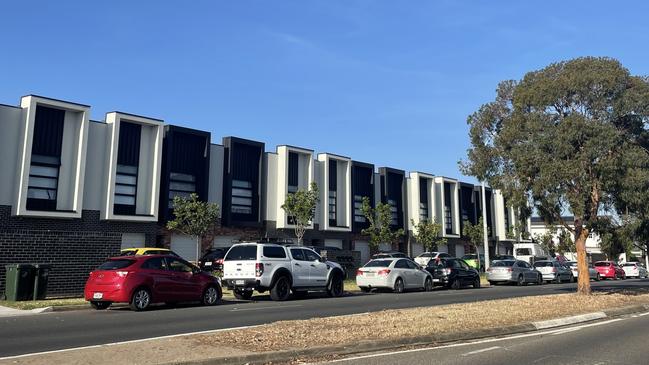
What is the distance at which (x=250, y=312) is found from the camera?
15.6 metres

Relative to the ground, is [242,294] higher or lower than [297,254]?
lower

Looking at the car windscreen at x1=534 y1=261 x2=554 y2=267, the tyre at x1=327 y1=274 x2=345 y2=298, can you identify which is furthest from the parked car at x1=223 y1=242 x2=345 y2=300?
the car windscreen at x1=534 y1=261 x2=554 y2=267

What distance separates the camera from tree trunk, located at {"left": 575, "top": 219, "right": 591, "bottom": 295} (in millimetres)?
20703

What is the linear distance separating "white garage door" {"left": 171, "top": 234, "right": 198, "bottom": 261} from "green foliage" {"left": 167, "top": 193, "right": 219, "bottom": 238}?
202cm

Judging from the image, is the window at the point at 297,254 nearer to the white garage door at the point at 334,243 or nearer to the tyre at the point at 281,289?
the tyre at the point at 281,289

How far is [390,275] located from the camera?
78.2 feet

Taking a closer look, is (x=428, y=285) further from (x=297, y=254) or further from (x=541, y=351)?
(x=541, y=351)

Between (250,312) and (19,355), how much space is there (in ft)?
24.3

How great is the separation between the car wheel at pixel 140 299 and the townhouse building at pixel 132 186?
32.4 feet

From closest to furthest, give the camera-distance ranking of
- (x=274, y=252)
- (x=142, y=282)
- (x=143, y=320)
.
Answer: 1. (x=143, y=320)
2. (x=142, y=282)
3. (x=274, y=252)

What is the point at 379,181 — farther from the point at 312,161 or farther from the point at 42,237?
the point at 42,237

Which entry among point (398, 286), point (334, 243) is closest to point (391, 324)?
point (398, 286)

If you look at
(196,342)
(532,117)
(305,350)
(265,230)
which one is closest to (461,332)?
(305,350)

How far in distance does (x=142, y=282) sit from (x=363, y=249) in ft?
87.9
